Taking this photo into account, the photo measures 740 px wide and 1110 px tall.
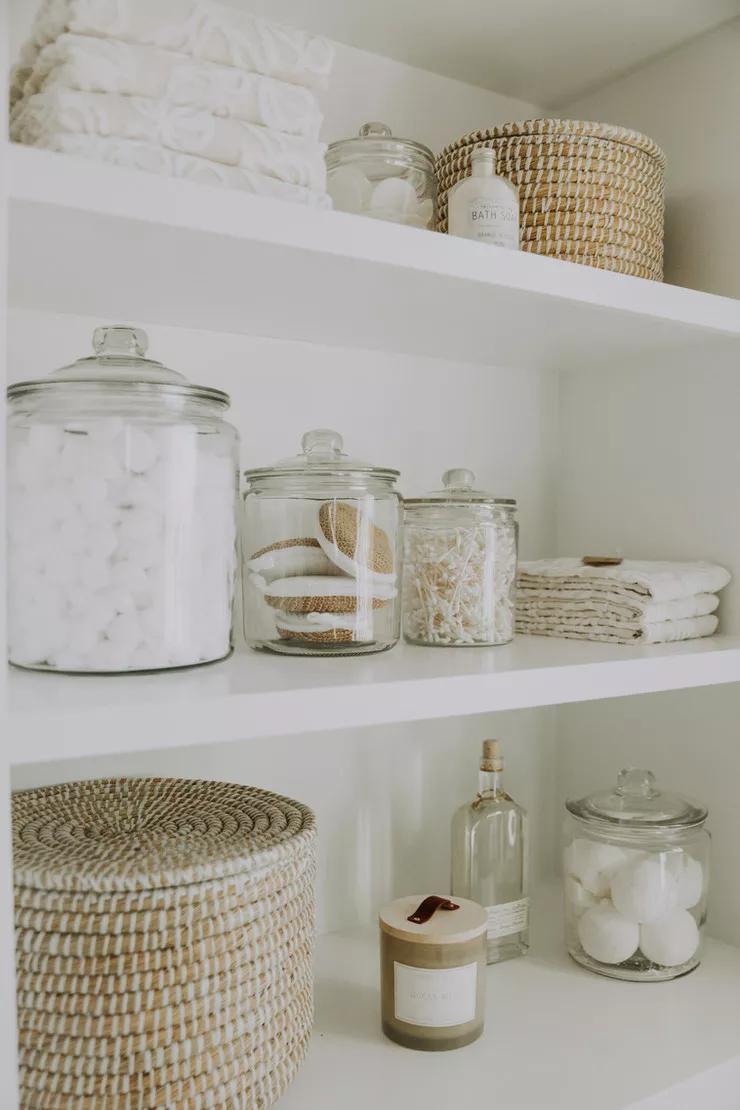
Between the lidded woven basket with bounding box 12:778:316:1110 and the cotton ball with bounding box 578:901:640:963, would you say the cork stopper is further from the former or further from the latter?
the lidded woven basket with bounding box 12:778:316:1110

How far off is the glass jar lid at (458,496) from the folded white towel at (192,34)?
42 cm

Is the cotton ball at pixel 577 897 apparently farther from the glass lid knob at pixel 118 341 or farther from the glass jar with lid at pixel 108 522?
the glass lid knob at pixel 118 341

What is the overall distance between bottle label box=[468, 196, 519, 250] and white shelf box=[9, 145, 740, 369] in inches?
2.6

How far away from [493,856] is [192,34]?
0.91 m

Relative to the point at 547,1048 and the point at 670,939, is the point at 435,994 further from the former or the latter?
the point at 670,939

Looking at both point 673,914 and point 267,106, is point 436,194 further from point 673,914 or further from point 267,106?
point 673,914

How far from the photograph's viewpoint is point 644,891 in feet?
3.48

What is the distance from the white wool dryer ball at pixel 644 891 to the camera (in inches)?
41.7

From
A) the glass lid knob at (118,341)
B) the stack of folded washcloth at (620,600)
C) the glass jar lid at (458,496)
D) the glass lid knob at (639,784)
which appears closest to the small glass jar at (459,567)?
the glass jar lid at (458,496)

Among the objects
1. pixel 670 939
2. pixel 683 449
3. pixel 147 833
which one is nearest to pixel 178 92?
pixel 147 833

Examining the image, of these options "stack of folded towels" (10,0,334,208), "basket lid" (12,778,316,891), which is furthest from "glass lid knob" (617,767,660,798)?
"stack of folded towels" (10,0,334,208)

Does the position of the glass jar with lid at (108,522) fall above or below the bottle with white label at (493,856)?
above

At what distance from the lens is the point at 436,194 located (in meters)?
1.09

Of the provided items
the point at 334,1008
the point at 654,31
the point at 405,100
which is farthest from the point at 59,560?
the point at 654,31
